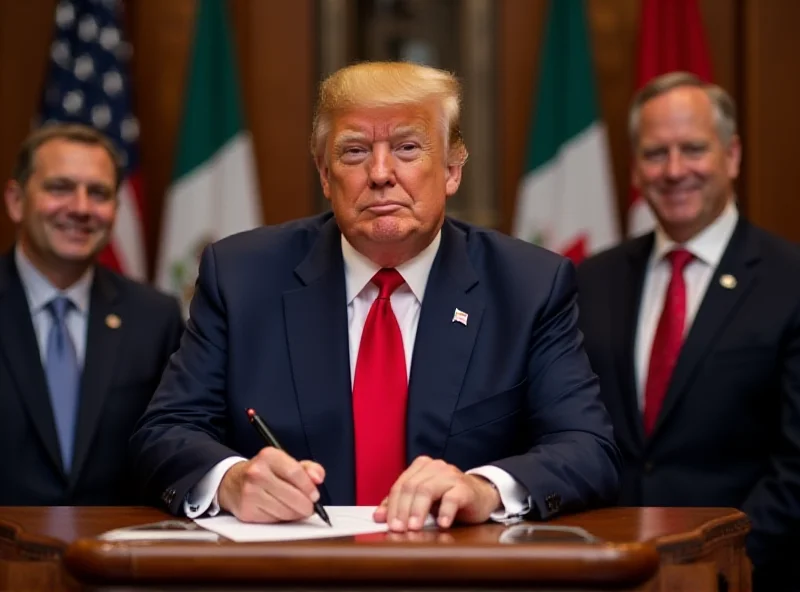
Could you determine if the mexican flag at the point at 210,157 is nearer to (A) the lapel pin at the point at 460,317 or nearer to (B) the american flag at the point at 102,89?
(B) the american flag at the point at 102,89

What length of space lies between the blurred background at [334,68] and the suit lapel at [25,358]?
1.95m

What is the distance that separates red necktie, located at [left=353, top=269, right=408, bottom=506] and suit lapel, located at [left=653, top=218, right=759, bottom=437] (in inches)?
53.4

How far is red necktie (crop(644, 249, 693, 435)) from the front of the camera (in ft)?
12.9

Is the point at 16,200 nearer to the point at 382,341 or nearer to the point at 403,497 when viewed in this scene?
the point at 382,341

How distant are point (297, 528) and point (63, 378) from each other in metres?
2.16

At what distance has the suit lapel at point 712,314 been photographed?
3859mm

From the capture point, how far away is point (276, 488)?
2211mm

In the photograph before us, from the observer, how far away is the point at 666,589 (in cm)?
203

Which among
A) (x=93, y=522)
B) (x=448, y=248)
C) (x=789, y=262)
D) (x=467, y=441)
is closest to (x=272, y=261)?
(x=448, y=248)

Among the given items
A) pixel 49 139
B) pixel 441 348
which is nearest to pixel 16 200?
pixel 49 139

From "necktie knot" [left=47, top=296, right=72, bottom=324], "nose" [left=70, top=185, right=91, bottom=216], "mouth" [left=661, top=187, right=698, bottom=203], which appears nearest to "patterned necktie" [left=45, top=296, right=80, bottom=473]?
"necktie knot" [left=47, top=296, right=72, bottom=324]

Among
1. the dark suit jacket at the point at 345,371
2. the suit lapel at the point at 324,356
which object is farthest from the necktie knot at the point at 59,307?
the suit lapel at the point at 324,356

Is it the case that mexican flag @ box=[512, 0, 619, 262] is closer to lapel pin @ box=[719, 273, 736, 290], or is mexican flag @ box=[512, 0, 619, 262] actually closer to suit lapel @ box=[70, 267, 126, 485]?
lapel pin @ box=[719, 273, 736, 290]

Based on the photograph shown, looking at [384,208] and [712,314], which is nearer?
[384,208]
